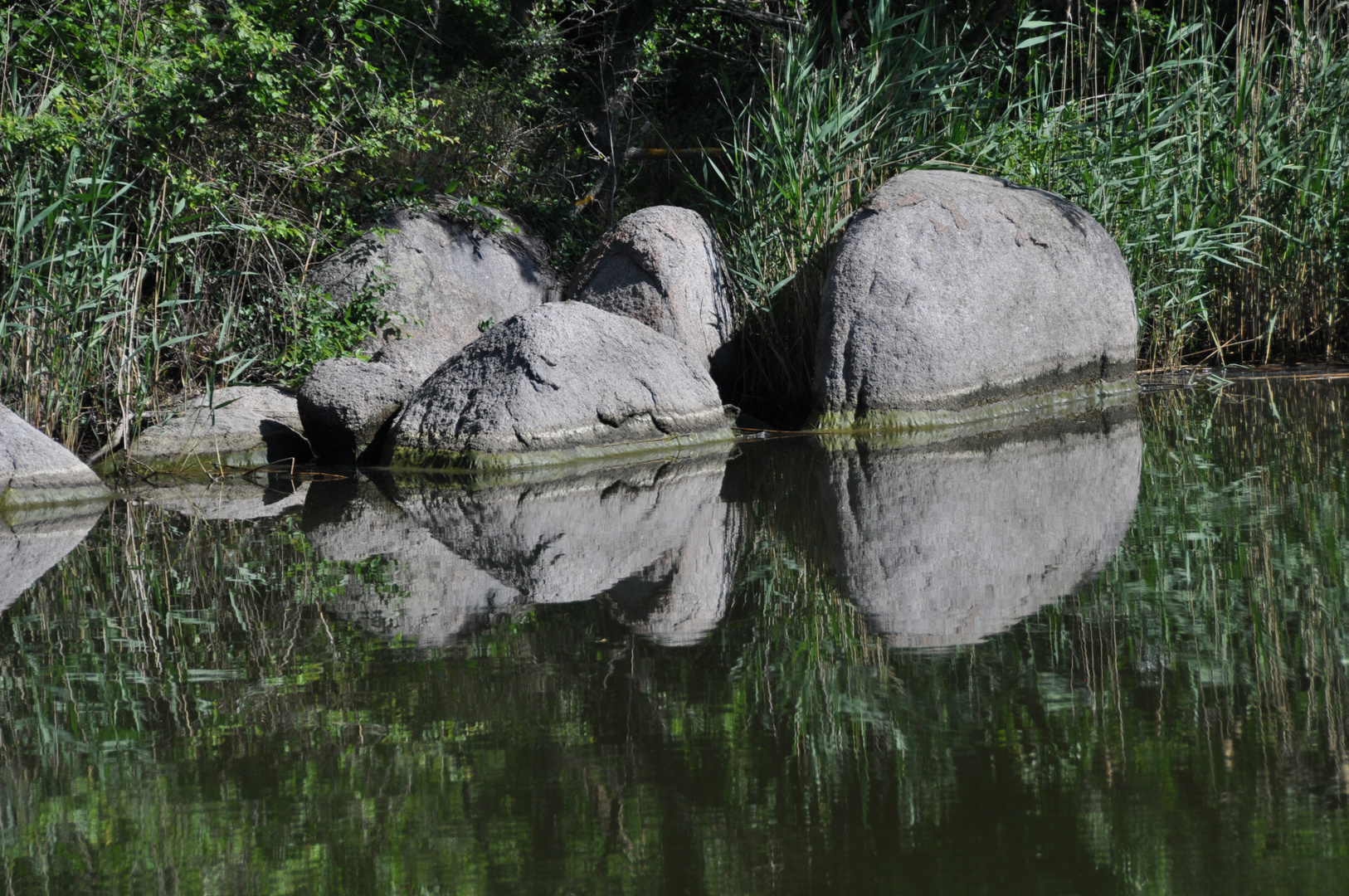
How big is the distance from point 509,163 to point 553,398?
3.72 metres

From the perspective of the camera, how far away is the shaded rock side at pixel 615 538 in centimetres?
329

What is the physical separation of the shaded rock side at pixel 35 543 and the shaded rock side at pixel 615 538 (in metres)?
1.23

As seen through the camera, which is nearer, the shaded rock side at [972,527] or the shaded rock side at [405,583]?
the shaded rock side at [972,527]

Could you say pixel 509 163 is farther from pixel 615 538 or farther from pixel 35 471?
pixel 615 538

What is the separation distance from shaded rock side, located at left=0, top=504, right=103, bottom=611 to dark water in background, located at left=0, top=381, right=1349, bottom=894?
0.07 meters

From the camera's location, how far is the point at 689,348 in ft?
25.0

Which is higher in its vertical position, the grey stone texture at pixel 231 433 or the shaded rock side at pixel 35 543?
the grey stone texture at pixel 231 433

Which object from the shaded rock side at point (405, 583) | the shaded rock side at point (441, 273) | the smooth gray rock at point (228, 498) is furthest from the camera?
the shaded rock side at point (441, 273)

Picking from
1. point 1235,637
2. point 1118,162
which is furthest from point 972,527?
point 1118,162

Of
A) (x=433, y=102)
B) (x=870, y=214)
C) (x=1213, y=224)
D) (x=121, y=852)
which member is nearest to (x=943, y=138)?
(x=870, y=214)

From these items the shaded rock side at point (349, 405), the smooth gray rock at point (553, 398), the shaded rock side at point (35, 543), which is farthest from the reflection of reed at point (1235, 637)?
the shaded rock side at point (349, 405)

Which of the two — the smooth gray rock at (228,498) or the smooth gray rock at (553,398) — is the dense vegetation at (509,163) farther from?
the smooth gray rock at (553,398)

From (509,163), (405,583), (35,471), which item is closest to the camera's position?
(405,583)

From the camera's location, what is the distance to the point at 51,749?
2.35 metres
